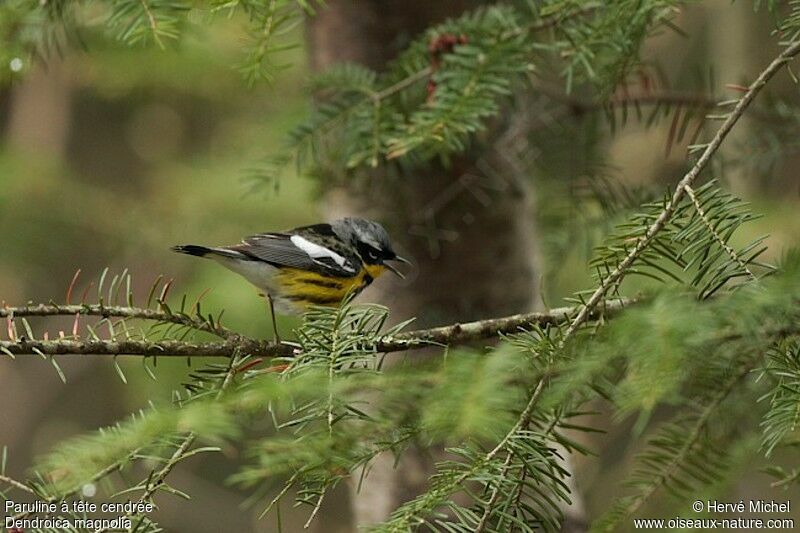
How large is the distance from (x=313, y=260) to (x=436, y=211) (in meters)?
0.42

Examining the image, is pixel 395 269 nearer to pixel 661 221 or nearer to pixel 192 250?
pixel 192 250

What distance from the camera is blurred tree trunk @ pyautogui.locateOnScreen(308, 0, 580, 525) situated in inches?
114

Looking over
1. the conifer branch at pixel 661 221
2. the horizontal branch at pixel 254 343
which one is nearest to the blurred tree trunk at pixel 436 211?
the horizontal branch at pixel 254 343

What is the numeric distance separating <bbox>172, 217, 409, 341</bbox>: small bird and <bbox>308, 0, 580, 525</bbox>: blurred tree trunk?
10 cm

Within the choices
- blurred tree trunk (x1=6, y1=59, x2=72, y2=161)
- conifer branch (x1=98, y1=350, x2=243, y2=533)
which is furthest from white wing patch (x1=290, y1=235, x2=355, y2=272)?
blurred tree trunk (x1=6, y1=59, x2=72, y2=161)

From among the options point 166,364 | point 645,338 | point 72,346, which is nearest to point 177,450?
point 72,346

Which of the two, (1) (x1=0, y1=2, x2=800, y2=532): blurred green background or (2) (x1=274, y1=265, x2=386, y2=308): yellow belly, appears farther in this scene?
(1) (x1=0, y1=2, x2=800, y2=532): blurred green background

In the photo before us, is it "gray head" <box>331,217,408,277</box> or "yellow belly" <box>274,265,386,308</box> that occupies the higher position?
"gray head" <box>331,217,408,277</box>

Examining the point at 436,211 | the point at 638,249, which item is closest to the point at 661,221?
the point at 638,249

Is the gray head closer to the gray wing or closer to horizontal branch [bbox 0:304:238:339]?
the gray wing

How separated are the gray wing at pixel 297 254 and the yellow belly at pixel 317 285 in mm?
22

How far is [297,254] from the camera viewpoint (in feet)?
9.78

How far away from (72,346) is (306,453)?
494 millimetres

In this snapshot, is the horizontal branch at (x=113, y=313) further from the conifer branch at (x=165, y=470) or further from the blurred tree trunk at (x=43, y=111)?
the blurred tree trunk at (x=43, y=111)
